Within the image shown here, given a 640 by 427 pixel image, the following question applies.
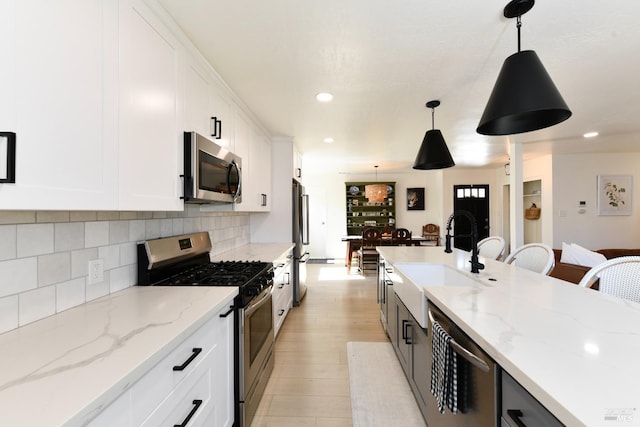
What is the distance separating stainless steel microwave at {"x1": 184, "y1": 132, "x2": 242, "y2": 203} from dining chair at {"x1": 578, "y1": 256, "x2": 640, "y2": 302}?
2111 millimetres

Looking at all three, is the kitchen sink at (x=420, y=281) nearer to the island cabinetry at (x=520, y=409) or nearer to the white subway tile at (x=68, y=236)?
the island cabinetry at (x=520, y=409)

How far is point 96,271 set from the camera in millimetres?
1380

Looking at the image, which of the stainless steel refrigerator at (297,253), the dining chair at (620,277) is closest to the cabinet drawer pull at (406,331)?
the dining chair at (620,277)

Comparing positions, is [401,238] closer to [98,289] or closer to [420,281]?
[420,281]

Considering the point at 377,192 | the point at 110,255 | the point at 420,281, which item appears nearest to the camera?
the point at 110,255

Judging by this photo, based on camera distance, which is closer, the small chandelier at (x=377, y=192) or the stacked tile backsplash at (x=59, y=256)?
the stacked tile backsplash at (x=59, y=256)

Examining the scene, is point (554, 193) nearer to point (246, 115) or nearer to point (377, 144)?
point (377, 144)

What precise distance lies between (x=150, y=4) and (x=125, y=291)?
140cm

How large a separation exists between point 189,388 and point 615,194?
24.2 feet

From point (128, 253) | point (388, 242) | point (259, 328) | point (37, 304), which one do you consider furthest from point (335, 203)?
point (37, 304)

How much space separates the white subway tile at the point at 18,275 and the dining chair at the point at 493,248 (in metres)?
3.36

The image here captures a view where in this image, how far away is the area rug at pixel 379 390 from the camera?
72.5 inches

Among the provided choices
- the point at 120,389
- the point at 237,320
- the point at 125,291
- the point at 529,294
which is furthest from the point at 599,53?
the point at 125,291

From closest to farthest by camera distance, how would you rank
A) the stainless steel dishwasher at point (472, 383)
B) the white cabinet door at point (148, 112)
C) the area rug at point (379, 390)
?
1. the stainless steel dishwasher at point (472, 383)
2. the white cabinet door at point (148, 112)
3. the area rug at point (379, 390)
